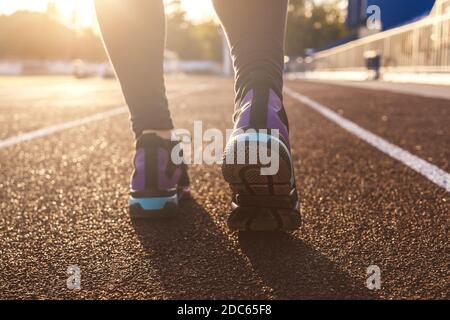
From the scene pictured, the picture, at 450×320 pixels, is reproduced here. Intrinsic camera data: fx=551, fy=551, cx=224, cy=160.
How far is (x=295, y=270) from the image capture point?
125 centimetres

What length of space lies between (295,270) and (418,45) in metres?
11.3

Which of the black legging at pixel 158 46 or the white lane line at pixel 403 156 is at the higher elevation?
the black legging at pixel 158 46

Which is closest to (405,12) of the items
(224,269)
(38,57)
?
(224,269)

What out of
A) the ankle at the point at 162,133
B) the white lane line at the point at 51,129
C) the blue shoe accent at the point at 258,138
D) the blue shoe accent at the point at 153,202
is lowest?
the white lane line at the point at 51,129

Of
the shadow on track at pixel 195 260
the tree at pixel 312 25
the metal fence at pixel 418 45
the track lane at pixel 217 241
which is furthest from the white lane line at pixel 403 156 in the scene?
the tree at pixel 312 25

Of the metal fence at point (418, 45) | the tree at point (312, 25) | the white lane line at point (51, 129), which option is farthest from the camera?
the tree at point (312, 25)

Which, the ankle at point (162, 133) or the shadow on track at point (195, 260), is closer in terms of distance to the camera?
the shadow on track at point (195, 260)

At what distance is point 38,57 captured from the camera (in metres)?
66.3

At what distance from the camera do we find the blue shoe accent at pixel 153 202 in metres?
1.71

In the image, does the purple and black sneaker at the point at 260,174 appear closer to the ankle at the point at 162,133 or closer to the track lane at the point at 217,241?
the track lane at the point at 217,241

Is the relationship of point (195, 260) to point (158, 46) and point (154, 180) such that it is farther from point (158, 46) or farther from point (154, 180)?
point (158, 46)

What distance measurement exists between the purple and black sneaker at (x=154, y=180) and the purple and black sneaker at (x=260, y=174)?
0.36 metres
